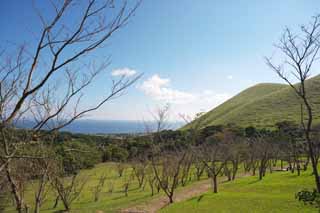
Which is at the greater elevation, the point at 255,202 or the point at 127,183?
the point at 255,202

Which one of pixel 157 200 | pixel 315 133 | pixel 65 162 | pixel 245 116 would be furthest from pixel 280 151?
pixel 245 116

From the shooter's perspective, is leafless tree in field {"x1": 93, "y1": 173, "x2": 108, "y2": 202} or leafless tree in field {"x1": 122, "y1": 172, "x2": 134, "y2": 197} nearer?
leafless tree in field {"x1": 93, "y1": 173, "x2": 108, "y2": 202}

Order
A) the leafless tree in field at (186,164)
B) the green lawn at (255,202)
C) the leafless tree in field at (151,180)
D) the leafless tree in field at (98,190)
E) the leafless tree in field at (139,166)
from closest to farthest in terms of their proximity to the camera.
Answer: the green lawn at (255,202) < the leafless tree in field at (98,190) < the leafless tree in field at (151,180) < the leafless tree in field at (186,164) < the leafless tree in field at (139,166)

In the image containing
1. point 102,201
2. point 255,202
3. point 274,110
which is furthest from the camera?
point 274,110

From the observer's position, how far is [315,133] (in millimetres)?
33688

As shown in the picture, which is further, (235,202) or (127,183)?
(127,183)

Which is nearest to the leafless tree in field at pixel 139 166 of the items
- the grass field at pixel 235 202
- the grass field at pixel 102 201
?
the grass field at pixel 102 201

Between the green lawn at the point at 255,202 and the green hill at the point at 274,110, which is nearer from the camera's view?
the green lawn at the point at 255,202

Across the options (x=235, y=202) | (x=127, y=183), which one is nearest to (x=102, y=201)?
(x=127, y=183)

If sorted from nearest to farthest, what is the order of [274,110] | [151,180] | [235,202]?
[235,202]
[151,180]
[274,110]

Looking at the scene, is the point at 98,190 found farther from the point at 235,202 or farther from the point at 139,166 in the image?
the point at 235,202

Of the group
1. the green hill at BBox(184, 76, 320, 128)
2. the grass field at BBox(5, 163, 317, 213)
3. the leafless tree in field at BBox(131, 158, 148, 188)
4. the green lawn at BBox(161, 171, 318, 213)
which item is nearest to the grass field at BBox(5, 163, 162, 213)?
the grass field at BBox(5, 163, 317, 213)

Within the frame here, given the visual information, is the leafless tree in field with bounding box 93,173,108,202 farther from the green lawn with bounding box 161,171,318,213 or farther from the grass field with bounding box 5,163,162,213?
the green lawn with bounding box 161,171,318,213

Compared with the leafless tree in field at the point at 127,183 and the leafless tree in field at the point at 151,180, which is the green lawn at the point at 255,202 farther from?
the leafless tree in field at the point at 127,183
